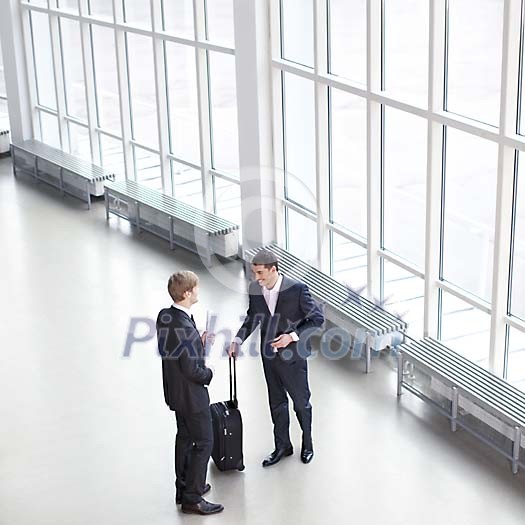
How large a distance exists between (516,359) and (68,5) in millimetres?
10572

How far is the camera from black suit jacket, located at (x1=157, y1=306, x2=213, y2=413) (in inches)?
338

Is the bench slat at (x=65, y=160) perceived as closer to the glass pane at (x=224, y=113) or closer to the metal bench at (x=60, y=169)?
the metal bench at (x=60, y=169)

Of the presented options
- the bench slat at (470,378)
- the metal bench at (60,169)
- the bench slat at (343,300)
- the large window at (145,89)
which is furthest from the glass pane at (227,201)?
the bench slat at (470,378)

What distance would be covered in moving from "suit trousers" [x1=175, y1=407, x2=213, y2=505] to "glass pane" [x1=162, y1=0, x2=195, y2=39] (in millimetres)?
7665

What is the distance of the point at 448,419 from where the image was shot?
1099cm

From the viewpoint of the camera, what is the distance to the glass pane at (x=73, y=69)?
61.0 feet

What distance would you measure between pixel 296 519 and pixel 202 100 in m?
7.47

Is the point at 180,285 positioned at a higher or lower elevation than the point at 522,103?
lower

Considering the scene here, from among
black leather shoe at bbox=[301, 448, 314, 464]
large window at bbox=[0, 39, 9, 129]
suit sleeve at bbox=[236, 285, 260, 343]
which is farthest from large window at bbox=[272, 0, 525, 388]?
large window at bbox=[0, 39, 9, 129]

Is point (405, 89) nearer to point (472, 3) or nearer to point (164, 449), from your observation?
point (472, 3)

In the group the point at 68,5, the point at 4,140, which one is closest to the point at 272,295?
the point at 68,5

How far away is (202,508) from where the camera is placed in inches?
374

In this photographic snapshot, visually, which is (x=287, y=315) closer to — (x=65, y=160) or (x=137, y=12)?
(x=137, y=12)

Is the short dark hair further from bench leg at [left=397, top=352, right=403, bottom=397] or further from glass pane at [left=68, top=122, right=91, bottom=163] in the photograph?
glass pane at [left=68, top=122, right=91, bottom=163]
